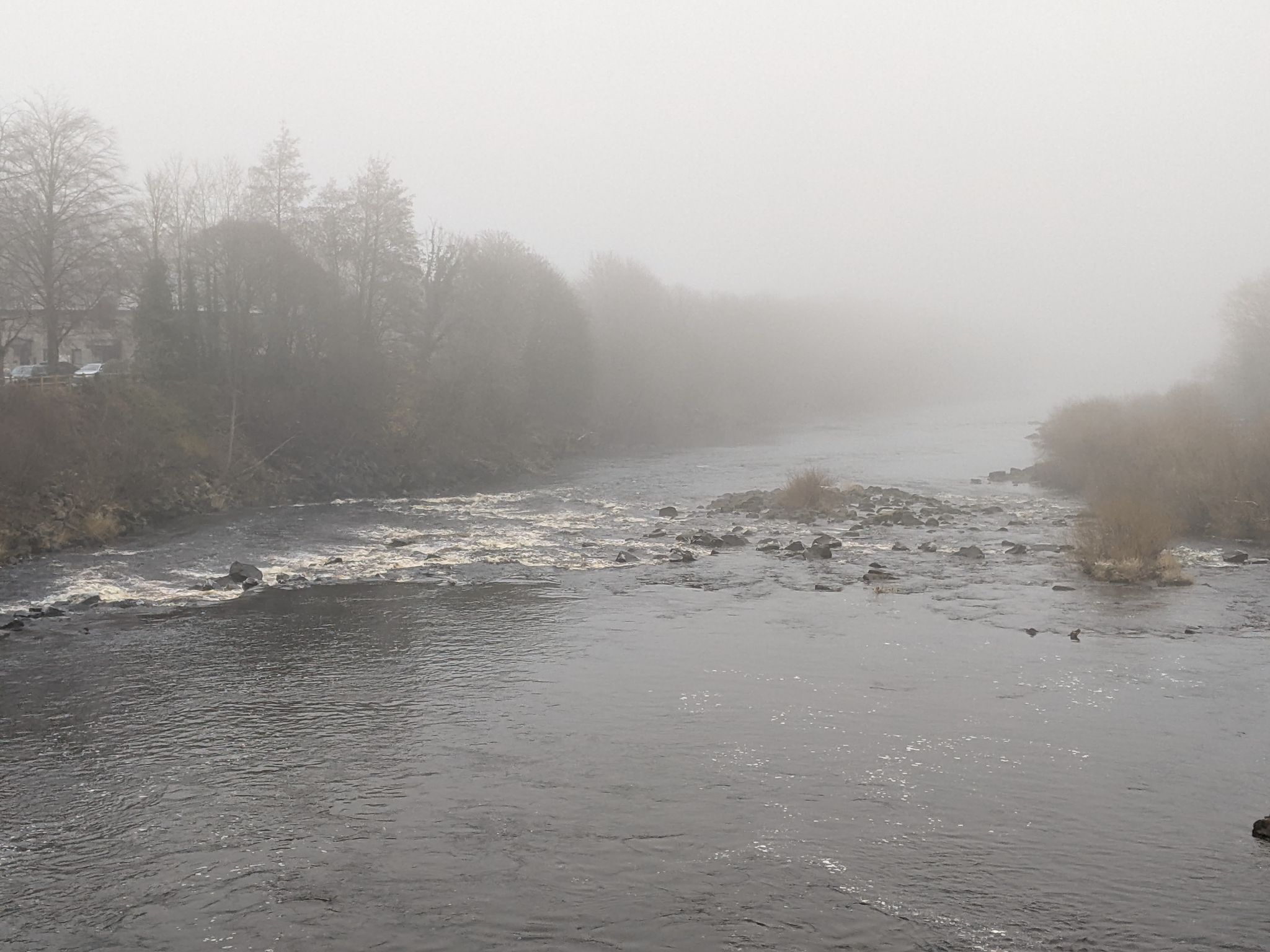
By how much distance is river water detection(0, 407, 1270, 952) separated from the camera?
1170 centimetres

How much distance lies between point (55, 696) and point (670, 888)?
536 inches

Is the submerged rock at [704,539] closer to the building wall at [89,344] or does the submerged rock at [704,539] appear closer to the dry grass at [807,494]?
the dry grass at [807,494]

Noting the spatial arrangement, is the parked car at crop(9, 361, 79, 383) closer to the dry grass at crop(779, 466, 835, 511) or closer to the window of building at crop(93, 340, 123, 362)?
the window of building at crop(93, 340, 123, 362)

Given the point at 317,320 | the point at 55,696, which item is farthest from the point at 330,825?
the point at 317,320

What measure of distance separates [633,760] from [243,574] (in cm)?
1806

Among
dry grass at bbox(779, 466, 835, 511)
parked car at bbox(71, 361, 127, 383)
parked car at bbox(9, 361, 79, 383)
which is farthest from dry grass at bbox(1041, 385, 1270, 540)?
A: parked car at bbox(9, 361, 79, 383)

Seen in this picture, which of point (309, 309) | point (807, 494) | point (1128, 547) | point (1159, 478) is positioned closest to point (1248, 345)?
point (1159, 478)

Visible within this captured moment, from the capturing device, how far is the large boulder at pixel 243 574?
29672 mm

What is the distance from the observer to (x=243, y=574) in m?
29.8

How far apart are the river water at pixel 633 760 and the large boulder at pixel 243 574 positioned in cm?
119

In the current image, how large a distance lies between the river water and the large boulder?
3.90 ft

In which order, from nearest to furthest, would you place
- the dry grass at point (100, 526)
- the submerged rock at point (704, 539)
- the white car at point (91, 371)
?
the dry grass at point (100, 526) < the submerged rock at point (704, 539) < the white car at point (91, 371)

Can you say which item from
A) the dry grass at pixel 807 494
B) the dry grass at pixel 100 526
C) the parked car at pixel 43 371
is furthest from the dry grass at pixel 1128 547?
the parked car at pixel 43 371

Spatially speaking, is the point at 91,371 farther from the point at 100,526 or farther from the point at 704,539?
the point at 704,539
